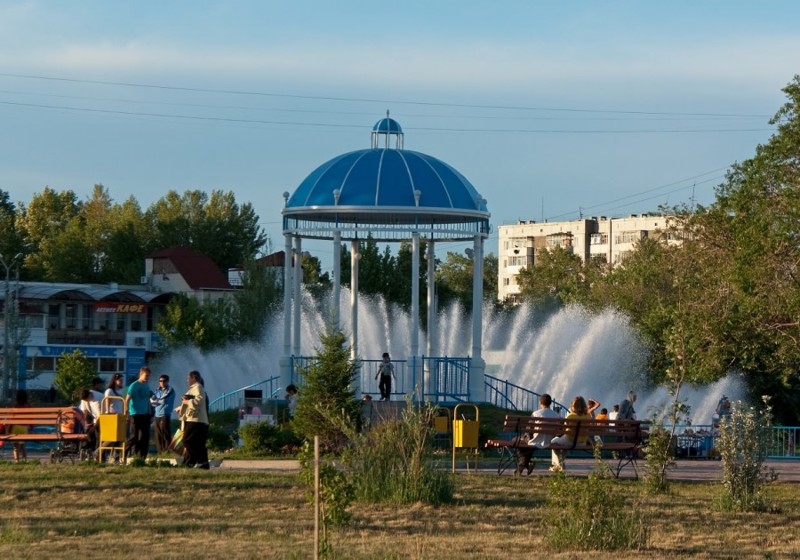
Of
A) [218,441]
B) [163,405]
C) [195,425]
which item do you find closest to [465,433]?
[195,425]

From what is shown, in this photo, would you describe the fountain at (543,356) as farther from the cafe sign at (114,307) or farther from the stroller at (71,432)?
the cafe sign at (114,307)

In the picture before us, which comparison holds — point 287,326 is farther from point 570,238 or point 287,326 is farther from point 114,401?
point 570,238

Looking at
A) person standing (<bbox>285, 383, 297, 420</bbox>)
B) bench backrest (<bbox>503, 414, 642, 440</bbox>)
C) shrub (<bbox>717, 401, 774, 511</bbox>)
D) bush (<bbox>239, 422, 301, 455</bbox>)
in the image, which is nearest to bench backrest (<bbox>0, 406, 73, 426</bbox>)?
bush (<bbox>239, 422, 301, 455</bbox>)

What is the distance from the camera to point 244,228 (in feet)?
351

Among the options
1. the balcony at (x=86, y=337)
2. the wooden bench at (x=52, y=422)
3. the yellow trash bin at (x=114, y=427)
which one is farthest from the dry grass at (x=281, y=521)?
the balcony at (x=86, y=337)

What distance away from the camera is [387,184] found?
32.1m

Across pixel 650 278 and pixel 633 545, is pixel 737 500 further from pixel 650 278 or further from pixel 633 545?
pixel 650 278

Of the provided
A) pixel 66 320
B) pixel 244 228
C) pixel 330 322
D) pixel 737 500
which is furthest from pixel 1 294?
pixel 737 500

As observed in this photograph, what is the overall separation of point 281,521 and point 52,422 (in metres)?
8.40

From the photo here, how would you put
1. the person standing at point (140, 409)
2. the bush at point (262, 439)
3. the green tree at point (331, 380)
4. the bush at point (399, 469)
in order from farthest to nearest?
1. the green tree at point (331, 380)
2. the bush at point (262, 439)
3. the person standing at point (140, 409)
4. the bush at point (399, 469)

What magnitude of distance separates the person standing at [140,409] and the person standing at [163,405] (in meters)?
0.44

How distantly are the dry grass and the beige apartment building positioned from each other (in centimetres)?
11610

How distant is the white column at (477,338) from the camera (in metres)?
32.8

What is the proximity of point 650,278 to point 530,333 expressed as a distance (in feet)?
41.7
